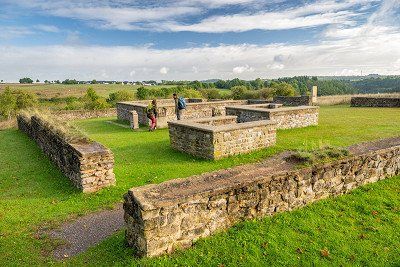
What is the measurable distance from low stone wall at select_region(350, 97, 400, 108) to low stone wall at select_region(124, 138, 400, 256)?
21461 millimetres

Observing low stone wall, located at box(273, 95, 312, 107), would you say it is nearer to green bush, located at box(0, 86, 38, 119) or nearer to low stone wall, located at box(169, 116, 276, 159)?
low stone wall, located at box(169, 116, 276, 159)

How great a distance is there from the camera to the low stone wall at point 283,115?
14.8 m

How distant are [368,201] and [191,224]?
4426mm

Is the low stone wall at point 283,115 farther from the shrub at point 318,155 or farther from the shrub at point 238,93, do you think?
the shrub at point 238,93

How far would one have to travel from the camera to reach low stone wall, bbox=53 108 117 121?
83.0ft

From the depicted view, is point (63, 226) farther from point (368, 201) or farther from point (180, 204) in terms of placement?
point (368, 201)

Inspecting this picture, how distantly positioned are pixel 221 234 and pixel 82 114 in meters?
23.3

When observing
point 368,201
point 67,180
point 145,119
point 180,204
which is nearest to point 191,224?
point 180,204

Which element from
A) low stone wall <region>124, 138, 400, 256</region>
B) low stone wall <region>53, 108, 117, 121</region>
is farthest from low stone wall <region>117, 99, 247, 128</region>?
low stone wall <region>124, 138, 400, 256</region>

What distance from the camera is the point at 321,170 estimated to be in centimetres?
662

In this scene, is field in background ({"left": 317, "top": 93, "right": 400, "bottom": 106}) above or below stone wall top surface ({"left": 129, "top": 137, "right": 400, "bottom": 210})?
above

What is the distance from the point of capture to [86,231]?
5797 mm

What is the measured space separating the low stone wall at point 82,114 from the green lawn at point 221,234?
15.6 metres

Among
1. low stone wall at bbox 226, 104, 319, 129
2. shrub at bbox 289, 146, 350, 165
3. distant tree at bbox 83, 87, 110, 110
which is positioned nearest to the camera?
shrub at bbox 289, 146, 350, 165
